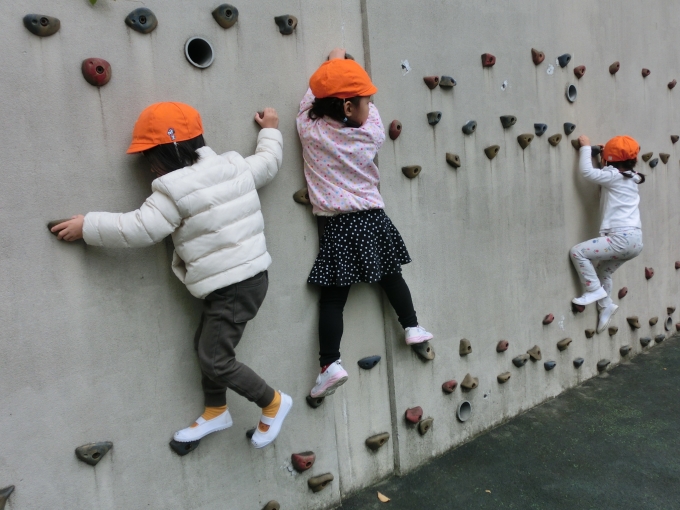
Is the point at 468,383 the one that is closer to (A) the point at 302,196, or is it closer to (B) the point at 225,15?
(A) the point at 302,196

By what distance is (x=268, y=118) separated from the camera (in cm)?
246

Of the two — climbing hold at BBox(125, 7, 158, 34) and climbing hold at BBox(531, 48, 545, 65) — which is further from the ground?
climbing hold at BBox(531, 48, 545, 65)

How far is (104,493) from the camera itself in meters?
2.11

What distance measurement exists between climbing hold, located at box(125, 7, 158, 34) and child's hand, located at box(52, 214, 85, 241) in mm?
782

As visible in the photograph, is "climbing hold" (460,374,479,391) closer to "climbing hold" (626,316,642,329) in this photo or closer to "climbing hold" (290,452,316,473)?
"climbing hold" (290,452,316,473)

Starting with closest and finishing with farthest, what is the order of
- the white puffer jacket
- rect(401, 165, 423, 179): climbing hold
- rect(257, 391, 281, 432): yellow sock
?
the white puffer jacket → rect(257, 391, 281, 432): yellow sock → rect(401, 165, 423, 179): climbing hold

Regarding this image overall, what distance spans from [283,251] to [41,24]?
131cm

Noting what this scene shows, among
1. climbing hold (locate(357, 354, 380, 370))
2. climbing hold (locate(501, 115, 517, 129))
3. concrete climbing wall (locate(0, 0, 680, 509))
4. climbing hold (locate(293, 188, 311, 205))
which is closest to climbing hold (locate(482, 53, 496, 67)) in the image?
concrete climbing wall (locate(0, 0, 680, 509))

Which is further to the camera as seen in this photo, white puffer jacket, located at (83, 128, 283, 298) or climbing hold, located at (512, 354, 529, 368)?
climbing hold, located at (512, 354, 529, 368)

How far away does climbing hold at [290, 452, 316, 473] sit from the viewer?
2.64m

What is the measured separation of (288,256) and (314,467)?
1.08 m

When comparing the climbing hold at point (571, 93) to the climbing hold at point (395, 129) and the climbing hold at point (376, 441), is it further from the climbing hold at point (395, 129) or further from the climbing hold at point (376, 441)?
the climbing hold at point (376, 441)

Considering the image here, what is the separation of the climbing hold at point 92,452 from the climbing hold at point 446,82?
2577 millimetres

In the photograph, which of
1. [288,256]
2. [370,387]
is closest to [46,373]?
[288,256]
